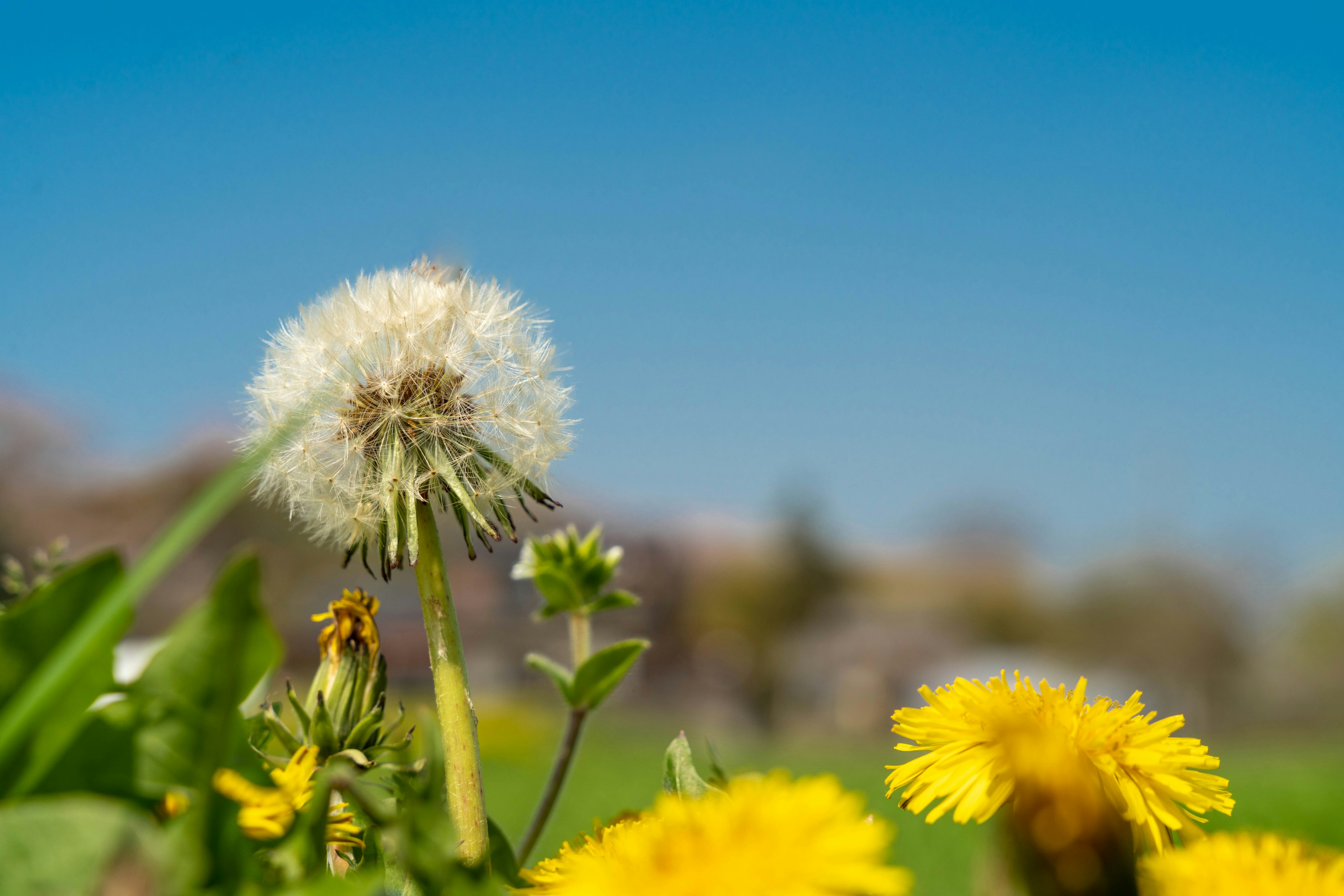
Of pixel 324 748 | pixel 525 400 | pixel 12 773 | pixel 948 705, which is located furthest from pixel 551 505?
pixel 12 773

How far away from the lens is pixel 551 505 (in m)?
0.95

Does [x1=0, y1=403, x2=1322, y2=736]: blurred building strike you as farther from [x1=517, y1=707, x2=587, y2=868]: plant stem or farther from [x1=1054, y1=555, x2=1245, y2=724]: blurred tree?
[x1=517, y1=707, x2=587, y2=868]: plant stem

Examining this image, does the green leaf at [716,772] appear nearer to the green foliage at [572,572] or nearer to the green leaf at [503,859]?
the green leaf at [503,859]

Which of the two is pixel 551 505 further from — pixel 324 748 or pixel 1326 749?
pixel 1326 749

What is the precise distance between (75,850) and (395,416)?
57 cm

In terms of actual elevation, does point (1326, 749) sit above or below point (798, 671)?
below

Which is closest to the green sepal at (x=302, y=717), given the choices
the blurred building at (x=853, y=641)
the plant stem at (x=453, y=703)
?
the plant stem at (x=453, y=703)

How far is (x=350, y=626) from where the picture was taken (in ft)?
2.97

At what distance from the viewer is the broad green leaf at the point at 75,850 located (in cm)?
41

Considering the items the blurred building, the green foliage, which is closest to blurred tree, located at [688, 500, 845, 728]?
the blurred building

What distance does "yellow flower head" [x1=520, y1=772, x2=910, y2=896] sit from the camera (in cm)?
43

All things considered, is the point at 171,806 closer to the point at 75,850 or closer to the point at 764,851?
the point at 75,850

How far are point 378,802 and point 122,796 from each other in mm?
188

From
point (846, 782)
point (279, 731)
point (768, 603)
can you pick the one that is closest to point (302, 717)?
point (279, 731)
